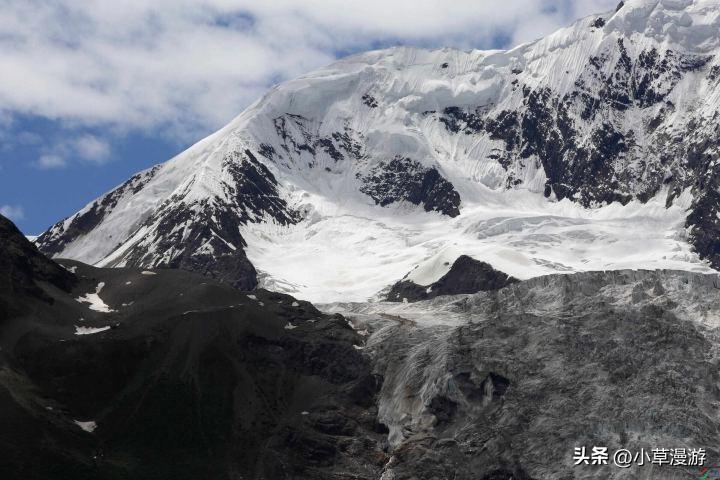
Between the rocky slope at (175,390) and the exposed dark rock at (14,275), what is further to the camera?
the exposed dark rock at (14,275)

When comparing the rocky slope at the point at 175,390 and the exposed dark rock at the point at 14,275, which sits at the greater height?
the exposed dark rock at the point at 14,275

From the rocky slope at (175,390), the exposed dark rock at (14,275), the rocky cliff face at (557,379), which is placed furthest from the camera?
the exposed dark rock at (14,275)

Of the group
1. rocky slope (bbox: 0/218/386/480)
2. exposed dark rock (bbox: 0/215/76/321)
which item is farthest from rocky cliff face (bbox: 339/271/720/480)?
exposed dark rock (bbox: 0/215/76/321)

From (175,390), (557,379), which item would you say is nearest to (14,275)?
(175,390)

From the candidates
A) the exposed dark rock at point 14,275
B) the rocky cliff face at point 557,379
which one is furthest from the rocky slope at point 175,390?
the rocky cliff face at point 557,379

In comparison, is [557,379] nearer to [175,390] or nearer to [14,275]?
[175,390]

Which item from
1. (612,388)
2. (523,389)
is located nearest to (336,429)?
(523,389)

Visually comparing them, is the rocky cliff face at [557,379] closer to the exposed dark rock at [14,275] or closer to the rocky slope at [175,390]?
the rocky slope at [175,390]

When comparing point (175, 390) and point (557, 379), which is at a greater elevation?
point (175, 390)

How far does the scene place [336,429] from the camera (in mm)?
171250

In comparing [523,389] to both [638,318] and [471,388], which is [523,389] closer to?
[471,388]

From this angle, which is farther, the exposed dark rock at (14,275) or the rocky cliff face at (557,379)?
the exposed dark rock at (14,275)

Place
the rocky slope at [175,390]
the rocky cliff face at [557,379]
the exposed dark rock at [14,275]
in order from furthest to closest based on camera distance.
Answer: the exposed dark rock at [14,275] → the rocky slope at [175,390] → the rocky cliff face at [557,379]

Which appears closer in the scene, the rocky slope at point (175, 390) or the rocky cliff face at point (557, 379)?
the rocky cliff face at point (557, 379)
